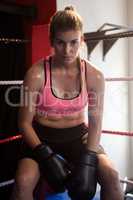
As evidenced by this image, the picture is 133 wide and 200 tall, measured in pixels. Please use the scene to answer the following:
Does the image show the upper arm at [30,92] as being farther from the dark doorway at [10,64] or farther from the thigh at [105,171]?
the dark doorway at [10,64]

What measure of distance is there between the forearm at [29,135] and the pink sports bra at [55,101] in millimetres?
107

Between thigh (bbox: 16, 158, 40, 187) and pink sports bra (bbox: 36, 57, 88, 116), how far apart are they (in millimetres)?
233

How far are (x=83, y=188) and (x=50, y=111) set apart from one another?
353 mm

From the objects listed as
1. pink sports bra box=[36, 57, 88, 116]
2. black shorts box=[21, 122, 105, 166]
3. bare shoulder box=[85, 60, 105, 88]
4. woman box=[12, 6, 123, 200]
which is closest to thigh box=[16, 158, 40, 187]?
woman box=[12, 6, 123, 200]

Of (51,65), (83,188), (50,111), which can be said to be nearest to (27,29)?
(51,65)

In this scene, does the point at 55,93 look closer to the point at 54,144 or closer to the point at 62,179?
the point at 54,144

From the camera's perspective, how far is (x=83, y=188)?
1.17 meters

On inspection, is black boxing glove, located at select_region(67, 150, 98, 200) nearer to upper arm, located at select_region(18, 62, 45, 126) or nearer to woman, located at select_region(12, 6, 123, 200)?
woman, located at select_region(12, 6, 123, 200)

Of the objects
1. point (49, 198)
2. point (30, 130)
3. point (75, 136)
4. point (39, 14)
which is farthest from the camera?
point (39, 14)

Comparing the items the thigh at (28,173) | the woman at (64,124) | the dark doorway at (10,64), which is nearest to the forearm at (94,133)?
→ the woman at (64,124)

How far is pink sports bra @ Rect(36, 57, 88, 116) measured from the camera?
1.31 m

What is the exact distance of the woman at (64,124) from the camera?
46.6 inches

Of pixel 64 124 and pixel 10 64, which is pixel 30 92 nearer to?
pixel 64 124

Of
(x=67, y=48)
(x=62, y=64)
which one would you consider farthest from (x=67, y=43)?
(x=62, y=64)
